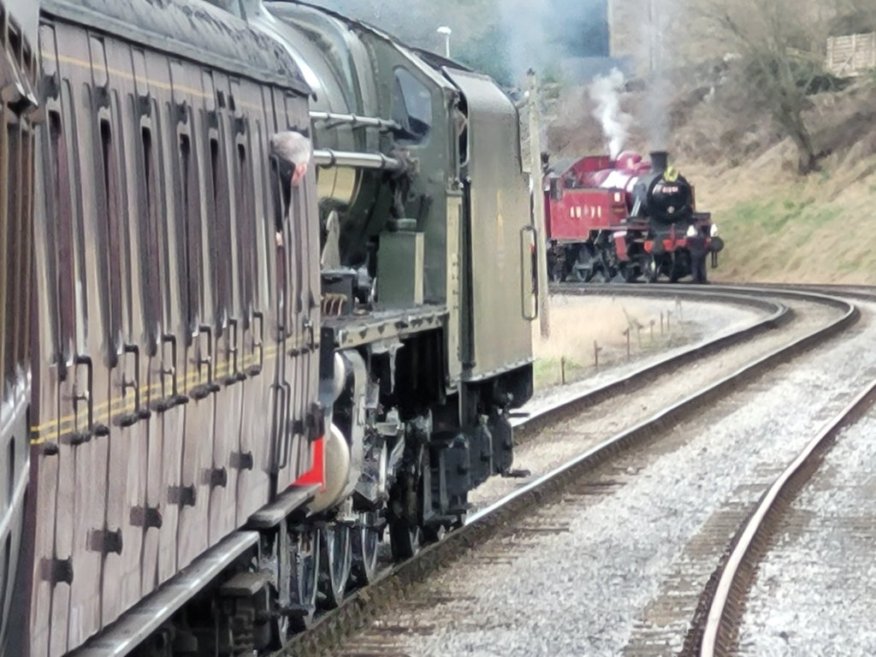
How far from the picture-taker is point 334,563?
10414mm

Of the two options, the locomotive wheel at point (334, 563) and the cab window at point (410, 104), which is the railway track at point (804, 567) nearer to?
the locomotive wheel at point (334, 563)

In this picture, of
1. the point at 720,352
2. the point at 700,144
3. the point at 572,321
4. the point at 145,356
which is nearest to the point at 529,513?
the point at 145,356

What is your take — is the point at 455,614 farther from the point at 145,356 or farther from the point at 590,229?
the point at 590,229

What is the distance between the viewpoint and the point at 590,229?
1838 inches

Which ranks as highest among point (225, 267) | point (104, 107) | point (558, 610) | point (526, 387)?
point (104, 107)

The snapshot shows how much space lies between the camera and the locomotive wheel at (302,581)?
30.1 ft

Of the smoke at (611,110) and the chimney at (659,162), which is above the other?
the smoke at (611,110)

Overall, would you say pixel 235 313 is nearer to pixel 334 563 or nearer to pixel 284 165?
pixel 284 165

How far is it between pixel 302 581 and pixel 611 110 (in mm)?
47703

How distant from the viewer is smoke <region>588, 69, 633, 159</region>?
55.6 metres

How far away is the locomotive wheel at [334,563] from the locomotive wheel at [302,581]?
0.35 ft

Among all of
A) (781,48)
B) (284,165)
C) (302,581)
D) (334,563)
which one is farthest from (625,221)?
(284,165)

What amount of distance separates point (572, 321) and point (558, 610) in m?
22.7

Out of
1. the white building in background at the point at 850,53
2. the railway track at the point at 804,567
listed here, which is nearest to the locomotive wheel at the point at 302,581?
the railway track at the point at 804,567
